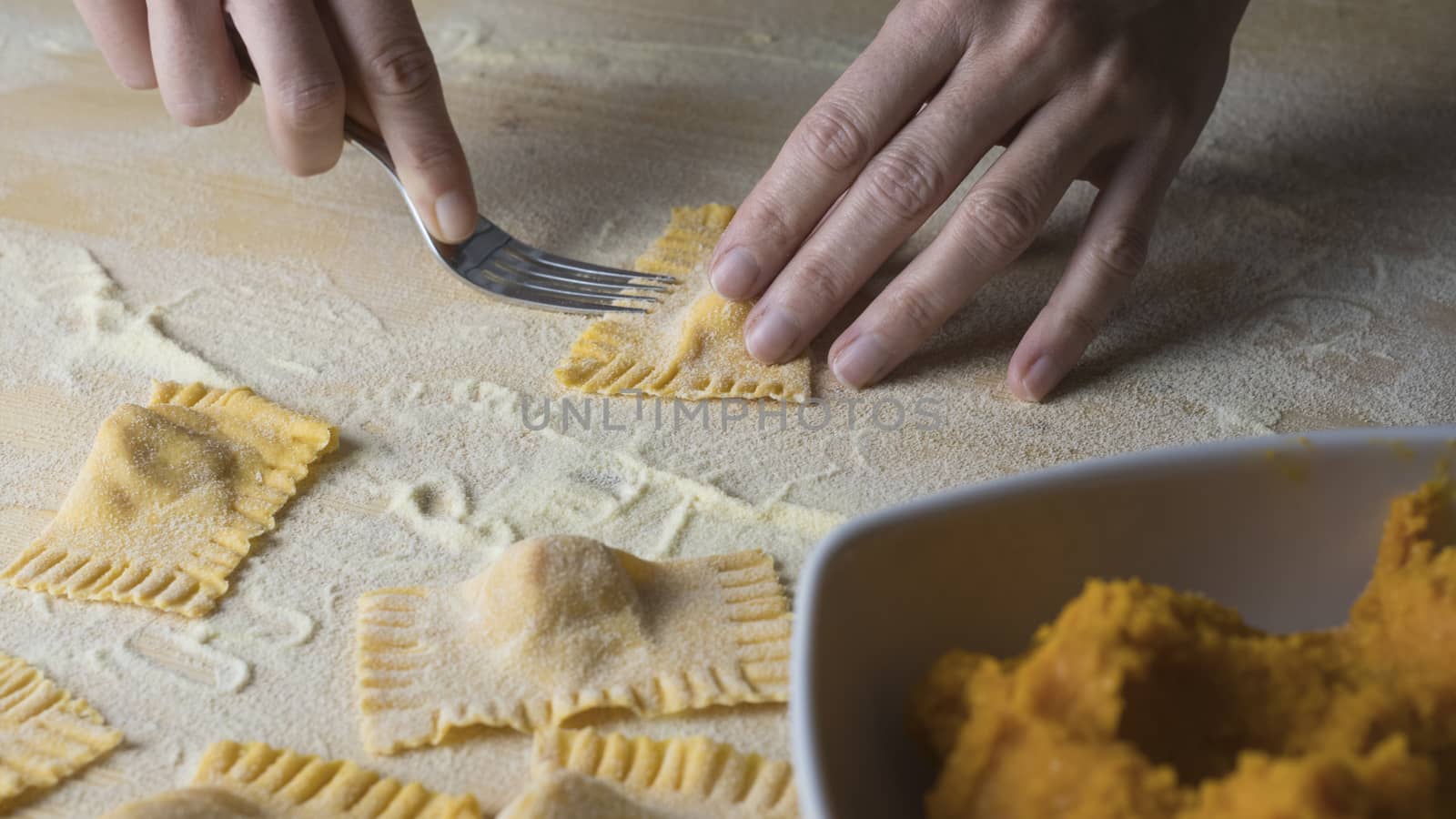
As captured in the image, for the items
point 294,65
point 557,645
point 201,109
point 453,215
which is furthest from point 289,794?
point 201,109

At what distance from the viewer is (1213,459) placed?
1.06 metres

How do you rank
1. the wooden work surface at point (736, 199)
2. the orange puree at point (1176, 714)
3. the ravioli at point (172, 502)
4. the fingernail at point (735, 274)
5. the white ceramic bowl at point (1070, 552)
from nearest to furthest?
the orange puree at point (1176, 714) < the white ceramic bowl at point (1070, 552) < the ravioli at point (172, 502) < the wooden work surface at point (736, 199) < the fingernail at point (735, 274)

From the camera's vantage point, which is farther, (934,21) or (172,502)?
(934,21)

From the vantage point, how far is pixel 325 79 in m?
1.66

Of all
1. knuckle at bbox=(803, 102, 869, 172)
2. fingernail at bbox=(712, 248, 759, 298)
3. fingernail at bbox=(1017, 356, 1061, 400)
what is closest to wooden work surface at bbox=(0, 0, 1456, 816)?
fingernail at bbox=(1017, 356, 1061, 400)

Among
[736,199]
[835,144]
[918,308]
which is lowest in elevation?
[736,199]

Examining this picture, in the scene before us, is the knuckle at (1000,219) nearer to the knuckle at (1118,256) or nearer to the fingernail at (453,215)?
the knuckle at (1118,256)

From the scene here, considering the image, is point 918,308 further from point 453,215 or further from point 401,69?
point 401,69

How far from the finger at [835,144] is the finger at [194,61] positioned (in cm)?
75

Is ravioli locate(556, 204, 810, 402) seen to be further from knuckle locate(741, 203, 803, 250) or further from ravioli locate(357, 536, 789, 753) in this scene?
ravioli locate(357, 536, 789, 753)

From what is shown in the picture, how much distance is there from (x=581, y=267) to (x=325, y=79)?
0.42m

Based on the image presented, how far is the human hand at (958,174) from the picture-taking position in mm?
1595

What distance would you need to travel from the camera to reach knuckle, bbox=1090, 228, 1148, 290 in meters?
1.62

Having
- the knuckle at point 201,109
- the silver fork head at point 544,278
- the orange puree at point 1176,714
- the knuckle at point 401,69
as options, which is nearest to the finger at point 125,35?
the knuckle at point 201,109
